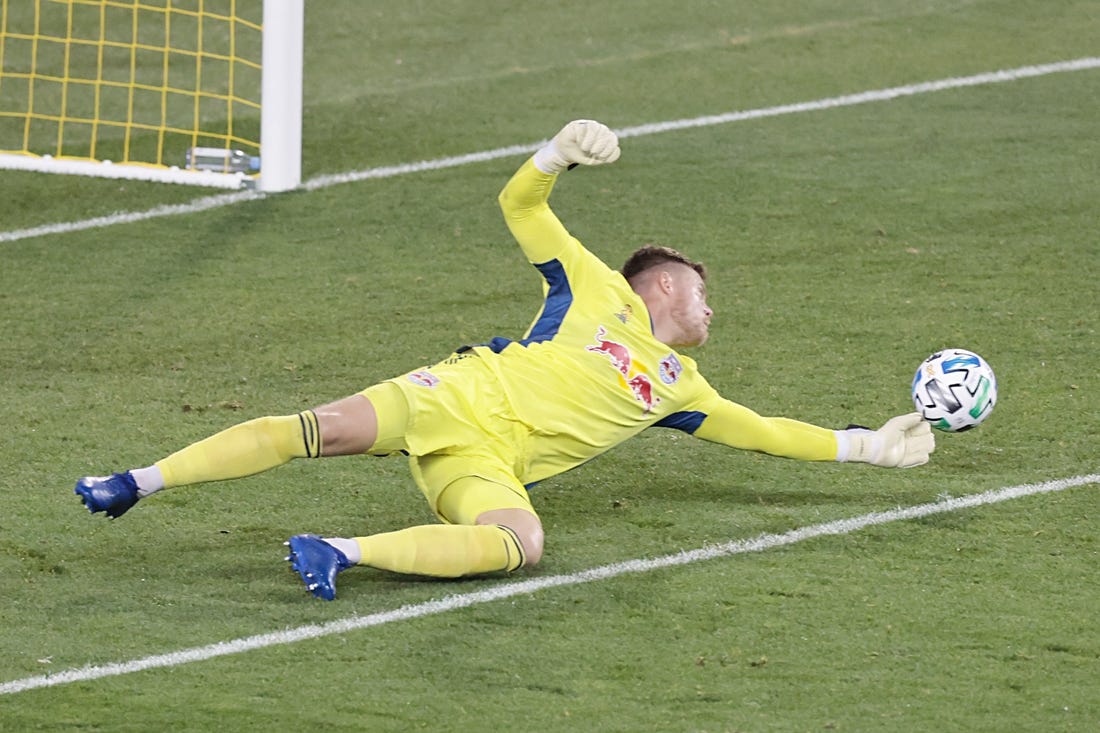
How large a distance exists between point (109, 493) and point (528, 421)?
1182mm

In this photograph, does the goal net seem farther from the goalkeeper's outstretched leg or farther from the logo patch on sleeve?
the goalkeeper's outstretched leg

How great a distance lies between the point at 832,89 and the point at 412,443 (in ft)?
18.7

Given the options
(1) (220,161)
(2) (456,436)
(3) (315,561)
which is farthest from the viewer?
(1) (220,161)

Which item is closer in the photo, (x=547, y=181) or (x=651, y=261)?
(x=547, y=181)

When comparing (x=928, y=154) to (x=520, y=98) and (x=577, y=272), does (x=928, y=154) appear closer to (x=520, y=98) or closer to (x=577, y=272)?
(x=520, y=98)

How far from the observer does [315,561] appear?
4672mm

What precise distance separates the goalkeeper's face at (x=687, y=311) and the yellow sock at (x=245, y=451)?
1.14 m

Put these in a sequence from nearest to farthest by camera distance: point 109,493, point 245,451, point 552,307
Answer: point 109,493, point 245,451, point 552,307

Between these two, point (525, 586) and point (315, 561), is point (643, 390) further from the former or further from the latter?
point (315, 561)

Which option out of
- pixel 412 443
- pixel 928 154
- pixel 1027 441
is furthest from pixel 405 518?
pixel 928 154

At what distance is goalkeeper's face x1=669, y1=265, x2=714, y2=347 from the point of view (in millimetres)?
5406

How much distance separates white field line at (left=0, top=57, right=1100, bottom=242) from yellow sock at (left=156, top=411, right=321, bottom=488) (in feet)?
12.7

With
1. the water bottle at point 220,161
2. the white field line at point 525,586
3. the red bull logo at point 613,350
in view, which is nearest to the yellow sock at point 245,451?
the white field line at point 525,586

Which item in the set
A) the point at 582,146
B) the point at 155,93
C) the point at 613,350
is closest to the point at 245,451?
the point at 613,350
